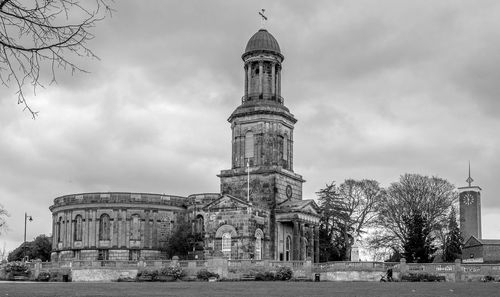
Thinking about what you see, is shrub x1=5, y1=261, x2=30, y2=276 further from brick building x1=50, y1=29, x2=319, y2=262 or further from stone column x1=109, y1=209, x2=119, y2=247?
stone column x1=109, y1=209, x2=119, y2=247

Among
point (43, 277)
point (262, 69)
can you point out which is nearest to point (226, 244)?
point (43, 277)

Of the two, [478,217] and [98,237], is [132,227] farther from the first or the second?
[478,217]

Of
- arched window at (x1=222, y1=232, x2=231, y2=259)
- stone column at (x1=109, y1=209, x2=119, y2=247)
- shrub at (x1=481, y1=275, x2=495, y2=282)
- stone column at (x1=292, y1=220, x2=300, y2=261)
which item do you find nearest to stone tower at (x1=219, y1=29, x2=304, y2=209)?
stone column at (x1=292, y1=220, x2=300, y2=261)

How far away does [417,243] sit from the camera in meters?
65.6

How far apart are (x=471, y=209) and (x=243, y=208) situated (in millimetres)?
Result: 59873

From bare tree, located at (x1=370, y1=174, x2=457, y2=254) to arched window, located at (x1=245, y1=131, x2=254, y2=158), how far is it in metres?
17.7

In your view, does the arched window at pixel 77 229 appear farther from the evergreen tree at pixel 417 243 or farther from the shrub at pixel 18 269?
the evergreen tree at pixel 417 243

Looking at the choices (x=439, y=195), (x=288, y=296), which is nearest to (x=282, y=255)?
(x=439, y=195)

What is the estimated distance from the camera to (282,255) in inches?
2532

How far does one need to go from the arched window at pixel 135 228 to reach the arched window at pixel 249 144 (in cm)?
1685

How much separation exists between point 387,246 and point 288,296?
5104cm

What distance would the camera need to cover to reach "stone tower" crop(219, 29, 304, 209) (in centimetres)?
6456

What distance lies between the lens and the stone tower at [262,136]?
64.6 metres

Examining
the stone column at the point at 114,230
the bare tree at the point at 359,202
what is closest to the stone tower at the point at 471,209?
the bare tree at the point at 359,202
